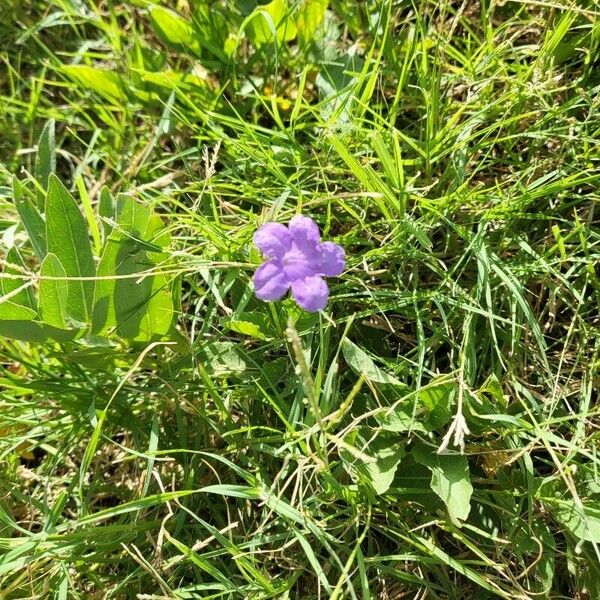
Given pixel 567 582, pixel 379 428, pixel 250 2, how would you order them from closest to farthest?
pixel 379 428, pixel 567 582, pixel 250 2

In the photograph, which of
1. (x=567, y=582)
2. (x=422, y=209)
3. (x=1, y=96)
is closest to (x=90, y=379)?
(x=422, y=209)

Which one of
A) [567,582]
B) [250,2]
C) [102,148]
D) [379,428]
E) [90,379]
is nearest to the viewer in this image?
[379,428]

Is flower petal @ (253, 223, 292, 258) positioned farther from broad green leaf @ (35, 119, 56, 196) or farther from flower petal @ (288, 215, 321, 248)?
broad green leaf @ (35, 119, 56, 196)

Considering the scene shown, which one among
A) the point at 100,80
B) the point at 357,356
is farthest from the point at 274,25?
the point at 357,356

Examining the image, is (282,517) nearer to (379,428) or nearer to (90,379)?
(379,428)

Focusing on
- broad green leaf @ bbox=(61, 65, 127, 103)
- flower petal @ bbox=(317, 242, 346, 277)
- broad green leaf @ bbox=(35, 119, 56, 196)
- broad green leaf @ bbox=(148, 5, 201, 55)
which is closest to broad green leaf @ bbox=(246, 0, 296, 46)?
broad green leaf @ bbox=(148, 5, 201, 55)

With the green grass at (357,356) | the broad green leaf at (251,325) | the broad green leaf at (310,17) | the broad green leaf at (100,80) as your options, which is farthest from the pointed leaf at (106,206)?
the broad green leaf at (310,17)

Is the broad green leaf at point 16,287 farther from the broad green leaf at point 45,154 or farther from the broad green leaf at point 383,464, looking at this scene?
the broad green leaf at point 383,464
